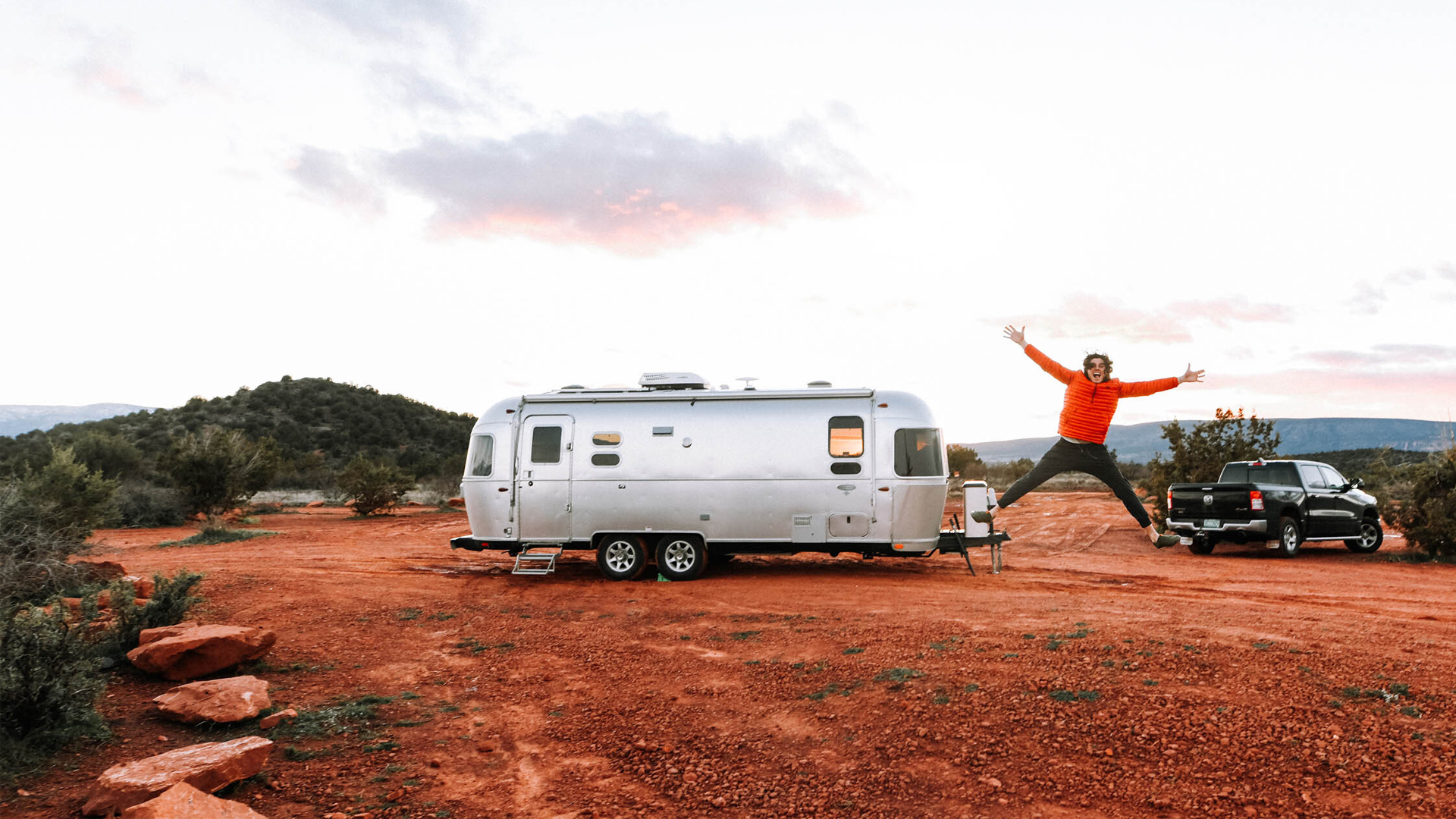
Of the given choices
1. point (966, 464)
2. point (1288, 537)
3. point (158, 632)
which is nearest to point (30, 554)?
point (158, 632)

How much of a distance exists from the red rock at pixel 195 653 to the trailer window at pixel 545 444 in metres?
5.63

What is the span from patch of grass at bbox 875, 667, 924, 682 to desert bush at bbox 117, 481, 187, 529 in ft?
75.1

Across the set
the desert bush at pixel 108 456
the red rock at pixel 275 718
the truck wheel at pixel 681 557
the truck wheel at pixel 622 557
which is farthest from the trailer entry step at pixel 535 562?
the desert bush at pixel 108 456

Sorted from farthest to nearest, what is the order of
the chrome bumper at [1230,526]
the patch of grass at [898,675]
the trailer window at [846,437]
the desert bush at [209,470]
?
the desert bush at [209,470], the chrome bumper at [1230,526], the trailer window at [846,437], the patch of grass at [898,675]

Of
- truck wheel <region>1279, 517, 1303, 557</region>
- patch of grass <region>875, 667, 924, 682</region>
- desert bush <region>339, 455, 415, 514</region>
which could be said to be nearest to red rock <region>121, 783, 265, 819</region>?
patch of grass <region>875, 667, 924, 682</region>

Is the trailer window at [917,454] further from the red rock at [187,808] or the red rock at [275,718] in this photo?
the red rock at [187,808]

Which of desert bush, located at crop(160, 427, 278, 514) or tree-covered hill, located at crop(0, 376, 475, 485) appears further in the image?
tree-covered hill, located at crop(0, 376, 475, 485)

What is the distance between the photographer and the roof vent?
1300cm

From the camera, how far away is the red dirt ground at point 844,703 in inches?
195

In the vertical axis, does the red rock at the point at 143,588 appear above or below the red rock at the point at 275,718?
above

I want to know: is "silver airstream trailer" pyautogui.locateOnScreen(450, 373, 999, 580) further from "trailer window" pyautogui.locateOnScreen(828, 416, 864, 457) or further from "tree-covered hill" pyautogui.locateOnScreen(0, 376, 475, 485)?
"tree-covered hill" pyautogui.locateOnScreen(0, 376, 475, 485)

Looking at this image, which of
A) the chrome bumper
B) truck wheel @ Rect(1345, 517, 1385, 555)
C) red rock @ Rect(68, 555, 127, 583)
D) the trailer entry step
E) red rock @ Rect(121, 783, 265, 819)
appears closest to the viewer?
red rock @ Rect(121, 783, 265, 819)

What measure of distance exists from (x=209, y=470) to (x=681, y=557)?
1742 centimetres

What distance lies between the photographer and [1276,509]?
1543 cm
